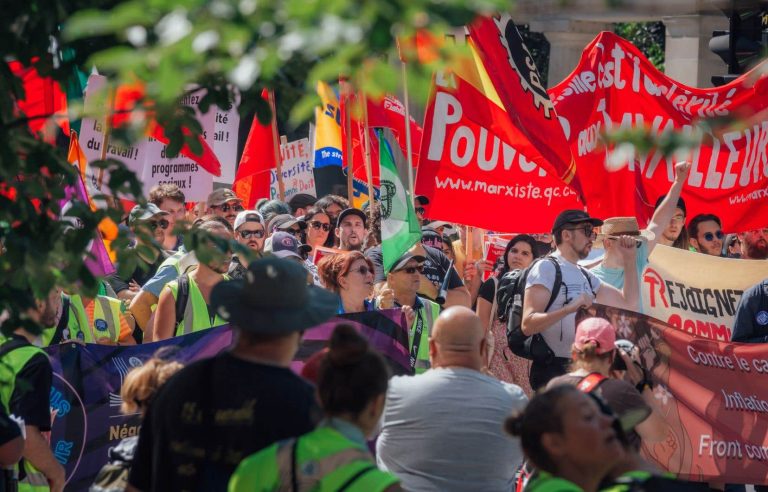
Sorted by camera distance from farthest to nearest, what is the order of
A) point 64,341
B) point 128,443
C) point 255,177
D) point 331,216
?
1. point 255,177
2. point 331,216
3. point 64,341
4. point 128,443

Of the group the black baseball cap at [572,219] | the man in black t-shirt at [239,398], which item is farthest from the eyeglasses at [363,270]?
the man in black t-shirt at [239,398]

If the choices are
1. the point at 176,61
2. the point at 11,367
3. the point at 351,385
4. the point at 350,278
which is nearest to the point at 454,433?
the point at 351,385

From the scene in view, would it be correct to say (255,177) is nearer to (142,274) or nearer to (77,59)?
(142,274)

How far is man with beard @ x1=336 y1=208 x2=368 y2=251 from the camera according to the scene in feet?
35.0

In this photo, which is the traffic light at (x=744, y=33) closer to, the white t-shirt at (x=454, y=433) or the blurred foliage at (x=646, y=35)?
the white t-shirt at (x=454, y=433)

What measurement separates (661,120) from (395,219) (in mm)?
3511

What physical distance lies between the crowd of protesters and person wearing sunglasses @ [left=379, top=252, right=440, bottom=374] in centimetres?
1

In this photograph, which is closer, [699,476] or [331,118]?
[699,476]

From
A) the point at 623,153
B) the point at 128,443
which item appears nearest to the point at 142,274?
the point at 128,443

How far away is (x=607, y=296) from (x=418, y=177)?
8.56ft

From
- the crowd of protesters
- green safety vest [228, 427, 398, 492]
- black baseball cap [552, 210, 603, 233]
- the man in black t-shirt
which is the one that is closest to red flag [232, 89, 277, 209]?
the crowd of protesters

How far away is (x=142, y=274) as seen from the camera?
9719 millimetres

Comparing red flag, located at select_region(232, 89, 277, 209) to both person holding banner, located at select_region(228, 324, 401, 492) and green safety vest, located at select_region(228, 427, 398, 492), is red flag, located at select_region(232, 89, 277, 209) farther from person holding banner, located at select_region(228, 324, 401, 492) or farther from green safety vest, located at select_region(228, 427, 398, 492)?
green safety vest, located at select_region(228, 427, 398, 492)

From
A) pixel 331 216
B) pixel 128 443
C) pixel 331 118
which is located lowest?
pixel 128 443
